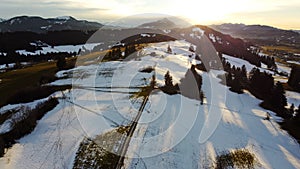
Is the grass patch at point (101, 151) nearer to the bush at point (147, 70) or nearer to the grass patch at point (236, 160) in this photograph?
the grass patch at point (236, 160)

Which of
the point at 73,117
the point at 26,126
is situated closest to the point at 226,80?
the point at 73,117

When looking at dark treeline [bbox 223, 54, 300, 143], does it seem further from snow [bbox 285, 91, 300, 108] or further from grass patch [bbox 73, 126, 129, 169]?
grass patch [bbox 73, 126, 129, 169]

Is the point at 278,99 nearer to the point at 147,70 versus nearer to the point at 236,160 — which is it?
the point at 147,70

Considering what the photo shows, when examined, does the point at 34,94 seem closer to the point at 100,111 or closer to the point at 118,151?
the point at 100,111

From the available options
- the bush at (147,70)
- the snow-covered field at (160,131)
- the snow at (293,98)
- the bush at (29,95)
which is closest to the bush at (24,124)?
the snow-covered field at (160,131)

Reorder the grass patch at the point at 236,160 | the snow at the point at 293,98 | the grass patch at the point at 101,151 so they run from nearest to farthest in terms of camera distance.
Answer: the grass patch at the point at 101,151 < the grass patch at the point at 236,160 < the snow at the point at 293,98

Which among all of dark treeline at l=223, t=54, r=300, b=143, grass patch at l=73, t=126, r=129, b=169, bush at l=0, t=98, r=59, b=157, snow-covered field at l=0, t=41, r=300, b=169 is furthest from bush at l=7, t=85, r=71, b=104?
dark treeline at l=223, t=54, r=300, b=143

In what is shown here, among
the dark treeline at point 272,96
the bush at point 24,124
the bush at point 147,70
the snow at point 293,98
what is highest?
the bush at point 147,70
